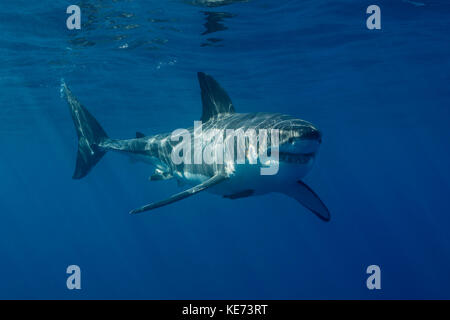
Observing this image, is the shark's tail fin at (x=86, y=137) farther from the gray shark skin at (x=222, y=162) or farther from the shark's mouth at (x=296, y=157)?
the shark's mouth at (x=296, y=157)

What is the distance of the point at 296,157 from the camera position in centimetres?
501

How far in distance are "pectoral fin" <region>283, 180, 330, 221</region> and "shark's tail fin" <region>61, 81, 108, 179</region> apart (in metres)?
6.16

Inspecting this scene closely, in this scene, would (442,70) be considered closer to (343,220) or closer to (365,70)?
(365,70)

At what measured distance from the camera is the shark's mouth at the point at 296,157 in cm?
499

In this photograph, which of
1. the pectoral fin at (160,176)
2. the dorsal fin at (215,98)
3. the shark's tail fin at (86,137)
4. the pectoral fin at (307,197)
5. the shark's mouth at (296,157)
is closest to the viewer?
the shark's mouth at (296,157)

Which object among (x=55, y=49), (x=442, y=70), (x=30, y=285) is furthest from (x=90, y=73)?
(x=30, y=285)

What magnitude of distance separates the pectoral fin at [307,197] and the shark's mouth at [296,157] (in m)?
1.23

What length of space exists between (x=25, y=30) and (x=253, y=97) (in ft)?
53.7

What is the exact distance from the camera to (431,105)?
Result: 1278 inches

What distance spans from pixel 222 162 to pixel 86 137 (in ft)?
19.0

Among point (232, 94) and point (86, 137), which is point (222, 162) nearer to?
point (86, 137)

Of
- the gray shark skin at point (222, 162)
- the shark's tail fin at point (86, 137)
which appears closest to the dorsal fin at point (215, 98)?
the gray shark skin at point (222, 162)

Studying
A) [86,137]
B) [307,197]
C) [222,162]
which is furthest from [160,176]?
[307,197]

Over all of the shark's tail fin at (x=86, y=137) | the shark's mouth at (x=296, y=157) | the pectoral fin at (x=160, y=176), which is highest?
the shark's tail fin at (x=86, y=137)
